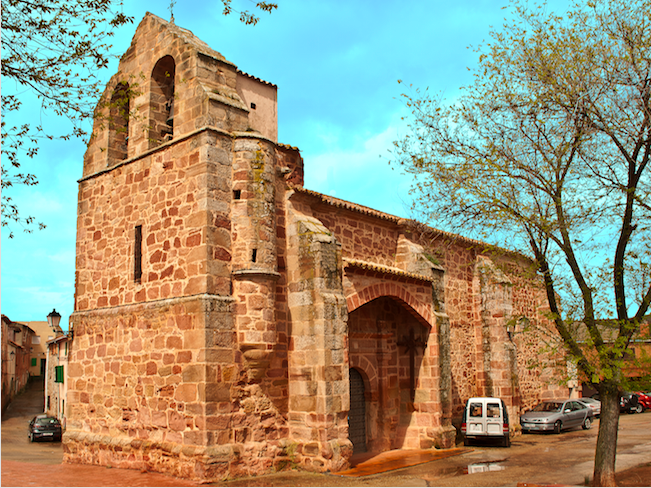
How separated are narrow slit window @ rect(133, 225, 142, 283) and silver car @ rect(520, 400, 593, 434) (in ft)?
44.7

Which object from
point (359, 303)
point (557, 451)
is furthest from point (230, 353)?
point (557, 451)

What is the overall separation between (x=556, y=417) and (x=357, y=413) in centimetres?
848

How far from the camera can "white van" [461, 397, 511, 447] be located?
51.4ft

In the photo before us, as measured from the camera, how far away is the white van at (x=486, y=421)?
51.4 feet

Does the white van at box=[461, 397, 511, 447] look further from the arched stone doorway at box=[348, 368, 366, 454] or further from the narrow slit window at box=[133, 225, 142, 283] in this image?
the narrow slit window at box=[133, 225, 142, 283]

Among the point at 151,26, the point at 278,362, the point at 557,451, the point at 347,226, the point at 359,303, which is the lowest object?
the point at 557,451

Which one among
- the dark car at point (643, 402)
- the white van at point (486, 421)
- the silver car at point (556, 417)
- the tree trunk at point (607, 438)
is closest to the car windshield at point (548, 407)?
the silver car at point (556, 417)

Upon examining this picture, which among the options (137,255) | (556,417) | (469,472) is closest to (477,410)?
(469,472)

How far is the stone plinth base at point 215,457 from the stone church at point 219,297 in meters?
0.03

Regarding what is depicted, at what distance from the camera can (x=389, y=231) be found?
15852 mm

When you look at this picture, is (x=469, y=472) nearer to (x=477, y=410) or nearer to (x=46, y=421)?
(x=477, y=410)

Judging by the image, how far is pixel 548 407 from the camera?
67.2 feet

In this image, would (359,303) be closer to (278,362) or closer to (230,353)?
(278,362)

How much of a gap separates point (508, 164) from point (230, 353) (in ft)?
19.6
